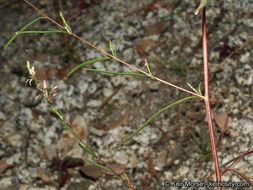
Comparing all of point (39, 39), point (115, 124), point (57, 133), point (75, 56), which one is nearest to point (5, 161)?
point (57, 133)

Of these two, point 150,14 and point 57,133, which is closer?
point 57,133

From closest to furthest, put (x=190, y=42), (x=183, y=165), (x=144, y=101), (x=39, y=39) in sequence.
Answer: (x=183, y=165) < (x=144, y=101) < (x=190, y=42) < (x=39, y=39)

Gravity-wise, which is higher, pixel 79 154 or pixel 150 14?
pixel 150 14

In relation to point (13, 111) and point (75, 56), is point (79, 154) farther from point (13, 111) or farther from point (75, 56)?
point (75, 56)

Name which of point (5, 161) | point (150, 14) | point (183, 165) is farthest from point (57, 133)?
point (150, 14)

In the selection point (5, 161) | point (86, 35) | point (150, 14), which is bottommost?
point (5, 161)

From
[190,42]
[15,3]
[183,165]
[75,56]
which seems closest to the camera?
[183,165]
